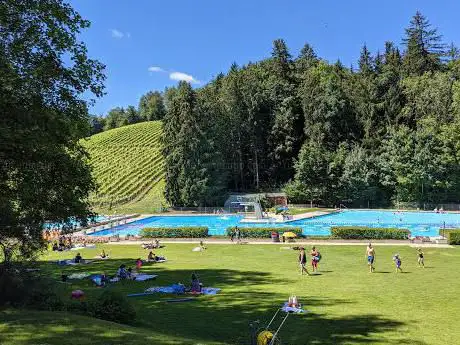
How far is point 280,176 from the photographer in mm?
79188

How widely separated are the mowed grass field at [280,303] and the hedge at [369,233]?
5149 millimetres

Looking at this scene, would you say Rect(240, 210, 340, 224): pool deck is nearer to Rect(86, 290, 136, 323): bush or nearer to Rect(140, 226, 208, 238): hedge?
Rect(140, 226, 208, 238): hedge

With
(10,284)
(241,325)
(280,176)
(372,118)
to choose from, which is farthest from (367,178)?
(10,284)

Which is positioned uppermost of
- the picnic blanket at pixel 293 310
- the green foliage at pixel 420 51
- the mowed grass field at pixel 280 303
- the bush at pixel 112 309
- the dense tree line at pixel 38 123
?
the green foliage at pixel 420 51

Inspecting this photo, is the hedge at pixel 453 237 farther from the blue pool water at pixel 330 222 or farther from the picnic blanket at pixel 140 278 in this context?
the picnic blanket at pixel 140 278

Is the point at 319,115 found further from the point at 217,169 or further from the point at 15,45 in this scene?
the point at 15,45

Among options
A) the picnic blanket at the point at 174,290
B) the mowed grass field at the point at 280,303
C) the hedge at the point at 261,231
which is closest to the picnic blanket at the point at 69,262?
the mowed grass field at the point at 280,303

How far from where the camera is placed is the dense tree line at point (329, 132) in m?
61.6

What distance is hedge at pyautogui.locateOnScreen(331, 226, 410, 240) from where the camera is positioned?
36875 mm

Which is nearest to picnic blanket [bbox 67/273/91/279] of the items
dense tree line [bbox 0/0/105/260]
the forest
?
dense tree line [bbox 0/0/105/260]

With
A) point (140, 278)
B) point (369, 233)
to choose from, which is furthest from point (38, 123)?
point (369, 233)

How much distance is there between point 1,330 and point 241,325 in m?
7.84

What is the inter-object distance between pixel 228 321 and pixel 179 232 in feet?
83.9

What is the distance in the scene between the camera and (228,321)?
1600cm
